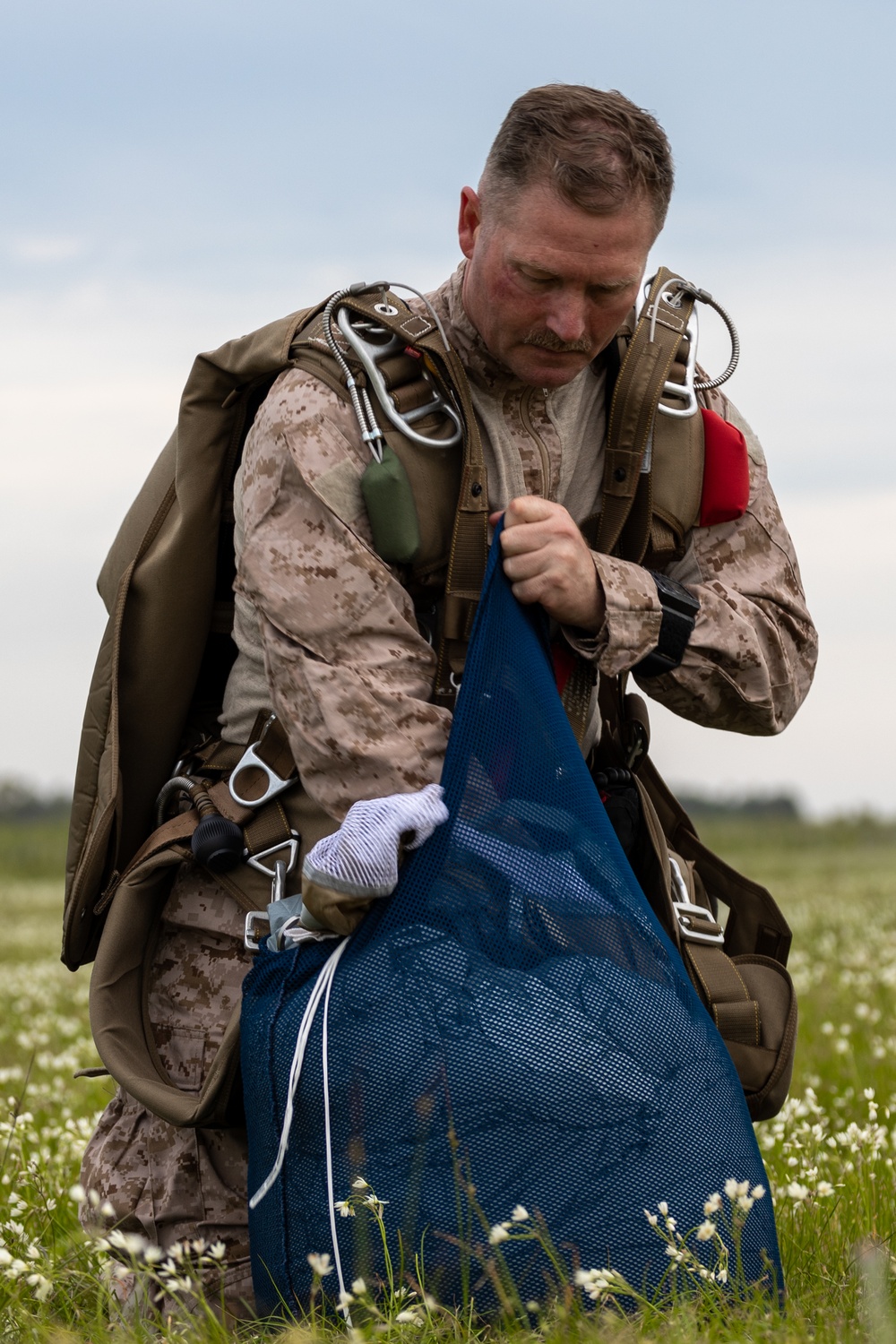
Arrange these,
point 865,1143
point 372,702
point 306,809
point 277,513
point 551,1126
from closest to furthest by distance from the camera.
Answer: point 551,1126
point 372,702
point 277,513
point 306,809
point 865,1143

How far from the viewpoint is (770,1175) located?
5.41 meters

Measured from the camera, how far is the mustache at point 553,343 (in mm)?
4074

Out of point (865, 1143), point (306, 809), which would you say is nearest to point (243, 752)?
point (306, 809)

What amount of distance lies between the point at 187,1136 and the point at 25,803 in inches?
2450

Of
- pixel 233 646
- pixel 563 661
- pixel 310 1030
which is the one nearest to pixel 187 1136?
pixel 310 1030

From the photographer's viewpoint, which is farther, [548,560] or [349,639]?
[349,639]

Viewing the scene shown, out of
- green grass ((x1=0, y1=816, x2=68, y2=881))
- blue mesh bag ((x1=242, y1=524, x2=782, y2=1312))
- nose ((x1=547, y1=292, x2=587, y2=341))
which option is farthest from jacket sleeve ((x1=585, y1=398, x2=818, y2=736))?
green grass ((x1=0, y1=816, x2=68, y2=881))

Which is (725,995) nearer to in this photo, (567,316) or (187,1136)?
(187,1136)

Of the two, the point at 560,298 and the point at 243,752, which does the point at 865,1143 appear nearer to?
the point at 243,752

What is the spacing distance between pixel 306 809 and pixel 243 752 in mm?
344

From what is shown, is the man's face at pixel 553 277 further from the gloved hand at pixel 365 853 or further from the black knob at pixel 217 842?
the black knob at pixel 217 842

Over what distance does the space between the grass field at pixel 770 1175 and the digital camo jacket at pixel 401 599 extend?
1.37 metres

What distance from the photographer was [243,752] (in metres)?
4.60

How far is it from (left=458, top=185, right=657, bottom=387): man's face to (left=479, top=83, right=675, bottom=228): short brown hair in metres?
0.04
